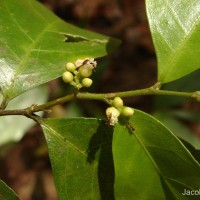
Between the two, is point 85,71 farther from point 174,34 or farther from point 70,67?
point 174,34

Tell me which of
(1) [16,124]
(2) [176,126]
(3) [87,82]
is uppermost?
(1) [16,124]

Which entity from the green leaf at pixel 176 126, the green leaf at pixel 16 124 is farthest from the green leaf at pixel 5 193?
the green leaf at pixel 176 126

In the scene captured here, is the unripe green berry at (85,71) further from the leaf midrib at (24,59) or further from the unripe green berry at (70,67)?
the leaf midrib at (24,59)

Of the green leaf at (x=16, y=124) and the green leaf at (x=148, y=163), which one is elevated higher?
the green leaf at (x=16, y=124)

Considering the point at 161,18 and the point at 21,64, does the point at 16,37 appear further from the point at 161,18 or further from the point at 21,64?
the point at 161,18

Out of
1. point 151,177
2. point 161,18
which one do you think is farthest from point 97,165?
point 161,18

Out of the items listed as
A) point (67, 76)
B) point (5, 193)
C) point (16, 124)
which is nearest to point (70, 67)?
point (67, 76)
